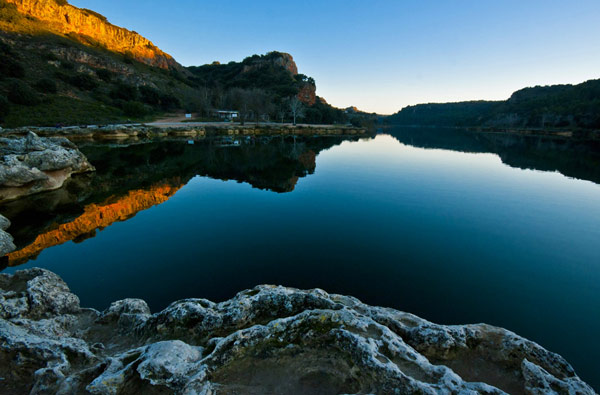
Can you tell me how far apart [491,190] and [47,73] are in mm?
97943

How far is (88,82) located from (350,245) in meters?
92.1

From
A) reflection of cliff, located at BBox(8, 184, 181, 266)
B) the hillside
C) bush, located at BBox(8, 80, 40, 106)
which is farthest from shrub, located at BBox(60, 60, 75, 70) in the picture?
reflection of cliff, located at BBox(8, 184, 181, 266)

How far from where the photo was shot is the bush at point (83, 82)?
7081 centimetres

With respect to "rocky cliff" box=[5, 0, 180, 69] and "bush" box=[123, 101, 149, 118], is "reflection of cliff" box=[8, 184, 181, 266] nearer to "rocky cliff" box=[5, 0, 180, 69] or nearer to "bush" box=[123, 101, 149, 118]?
"bush" box=[123, 101, 149, 118]

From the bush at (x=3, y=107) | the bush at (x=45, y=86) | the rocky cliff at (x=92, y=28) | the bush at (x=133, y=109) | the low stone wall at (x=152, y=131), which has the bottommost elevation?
the low stone wall at (x=152, y=131)

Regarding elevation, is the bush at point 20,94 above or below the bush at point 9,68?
below

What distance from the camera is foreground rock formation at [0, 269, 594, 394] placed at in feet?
11.5

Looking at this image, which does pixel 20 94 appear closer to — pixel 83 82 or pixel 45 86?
pixel 45 86

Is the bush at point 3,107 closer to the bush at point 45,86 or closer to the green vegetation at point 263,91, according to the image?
the bush at point 45,86

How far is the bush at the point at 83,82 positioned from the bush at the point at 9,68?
11098mm

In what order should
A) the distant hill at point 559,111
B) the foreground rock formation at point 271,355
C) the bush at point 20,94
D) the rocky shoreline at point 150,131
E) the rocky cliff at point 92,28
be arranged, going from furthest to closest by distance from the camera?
the rocky cliff at point 92,28, the distant hill at point 559,111, the bush at point 20,94, the rocky shoreline at point 150,131, the foreground rock formation at point 271,355

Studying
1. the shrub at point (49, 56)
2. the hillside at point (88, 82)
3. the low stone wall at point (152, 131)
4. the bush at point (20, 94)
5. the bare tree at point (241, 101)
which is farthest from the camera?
the bare tree at point (241, 101)

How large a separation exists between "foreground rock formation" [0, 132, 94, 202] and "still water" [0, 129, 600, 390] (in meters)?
1.12

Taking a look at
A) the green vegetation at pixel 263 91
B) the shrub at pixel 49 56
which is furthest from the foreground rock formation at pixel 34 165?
the shrub at pixel 49 56
